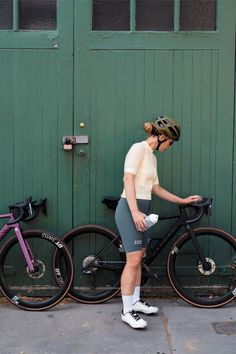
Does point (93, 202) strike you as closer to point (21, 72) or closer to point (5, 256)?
point (5, 256)

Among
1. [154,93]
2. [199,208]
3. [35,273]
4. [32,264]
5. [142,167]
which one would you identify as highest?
[154,93]

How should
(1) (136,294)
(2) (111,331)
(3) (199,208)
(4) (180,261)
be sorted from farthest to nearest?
(4) (180,261) → (3) (199,208) → (1) (136,294) → (2) (111,331)

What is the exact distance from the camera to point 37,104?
16.1ft

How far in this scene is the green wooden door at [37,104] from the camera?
4848mm

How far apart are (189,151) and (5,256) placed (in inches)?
77.8

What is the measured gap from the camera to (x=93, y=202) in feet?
16.4

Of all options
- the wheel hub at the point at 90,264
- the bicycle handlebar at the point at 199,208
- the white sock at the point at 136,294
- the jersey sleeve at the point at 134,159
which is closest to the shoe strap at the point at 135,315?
the white sock at the point at 136,294

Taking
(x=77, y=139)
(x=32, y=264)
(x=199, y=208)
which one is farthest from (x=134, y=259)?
(x=77, y=139)

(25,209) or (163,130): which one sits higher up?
(163,130)

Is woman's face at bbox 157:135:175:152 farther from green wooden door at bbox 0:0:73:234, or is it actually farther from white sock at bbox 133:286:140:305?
white sock at bbox 133:286:140:305

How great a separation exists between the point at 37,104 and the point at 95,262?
157cm

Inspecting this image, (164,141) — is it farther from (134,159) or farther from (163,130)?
(134,159)

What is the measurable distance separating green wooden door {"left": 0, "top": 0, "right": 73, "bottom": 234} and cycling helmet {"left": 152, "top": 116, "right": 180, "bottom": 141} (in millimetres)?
915

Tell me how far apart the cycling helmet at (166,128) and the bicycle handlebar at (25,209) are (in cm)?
130
